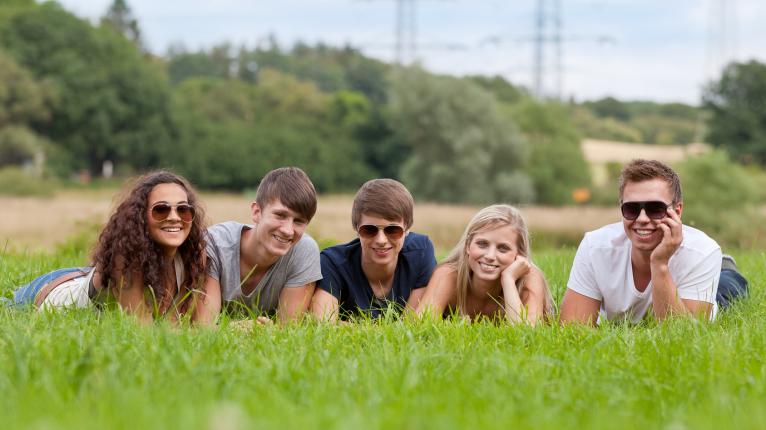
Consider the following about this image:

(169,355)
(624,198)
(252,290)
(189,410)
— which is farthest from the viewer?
(252,290)

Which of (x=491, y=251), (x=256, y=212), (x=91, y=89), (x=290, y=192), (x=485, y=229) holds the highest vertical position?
(x=91, y=89)

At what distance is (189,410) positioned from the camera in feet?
7.39

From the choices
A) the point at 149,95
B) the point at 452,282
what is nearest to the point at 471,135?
the point at 149,95

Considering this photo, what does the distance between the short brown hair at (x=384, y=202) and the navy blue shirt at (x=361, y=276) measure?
0.30m

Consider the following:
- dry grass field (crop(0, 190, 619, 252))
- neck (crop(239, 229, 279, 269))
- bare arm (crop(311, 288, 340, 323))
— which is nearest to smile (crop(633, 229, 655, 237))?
bare arm (crop(311, 288, 340, 323))

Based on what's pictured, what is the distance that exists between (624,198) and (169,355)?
111 inches

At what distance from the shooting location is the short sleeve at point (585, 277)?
521 cm

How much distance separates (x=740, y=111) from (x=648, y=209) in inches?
2157

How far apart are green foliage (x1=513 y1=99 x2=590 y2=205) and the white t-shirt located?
155 feet

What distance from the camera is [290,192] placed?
5.10 metres

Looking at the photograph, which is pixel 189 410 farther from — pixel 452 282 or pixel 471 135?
pixel 471 135

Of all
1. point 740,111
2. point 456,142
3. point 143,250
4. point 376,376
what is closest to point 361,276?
point 143,250

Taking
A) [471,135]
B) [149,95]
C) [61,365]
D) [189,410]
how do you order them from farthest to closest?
[149,95]
[471,135]
[61,365]
[189,410]

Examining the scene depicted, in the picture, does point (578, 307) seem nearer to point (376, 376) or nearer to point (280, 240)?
point (280, 240)
